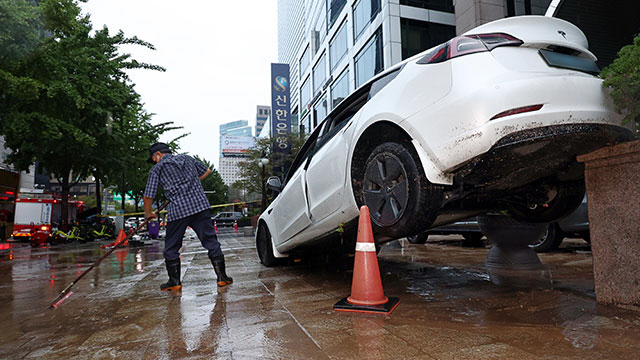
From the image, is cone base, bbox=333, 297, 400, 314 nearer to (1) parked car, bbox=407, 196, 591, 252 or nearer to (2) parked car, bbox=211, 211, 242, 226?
(1) parked car, bbox=407, 196, 591, 252

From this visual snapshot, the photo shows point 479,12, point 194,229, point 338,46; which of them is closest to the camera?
point 194,229

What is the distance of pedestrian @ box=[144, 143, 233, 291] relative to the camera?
14.1ft

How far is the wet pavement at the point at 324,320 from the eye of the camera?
2176mm

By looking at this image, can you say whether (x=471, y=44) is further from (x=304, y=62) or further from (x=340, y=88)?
(x=304, y=62)

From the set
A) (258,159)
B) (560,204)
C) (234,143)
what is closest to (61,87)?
(560,204)

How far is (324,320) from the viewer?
→ 9.17 ft

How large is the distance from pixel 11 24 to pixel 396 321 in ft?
32.8

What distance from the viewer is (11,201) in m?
23.9

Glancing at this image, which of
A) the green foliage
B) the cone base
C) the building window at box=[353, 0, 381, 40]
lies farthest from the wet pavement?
the building window at box=[353, 0, 381, 40]

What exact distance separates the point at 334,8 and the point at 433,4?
10.9 m

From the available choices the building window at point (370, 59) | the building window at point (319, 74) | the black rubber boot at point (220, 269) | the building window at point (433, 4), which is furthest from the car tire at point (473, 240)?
the building window at point (319, 74)

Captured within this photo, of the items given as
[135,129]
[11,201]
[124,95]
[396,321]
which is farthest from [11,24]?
[11,201]

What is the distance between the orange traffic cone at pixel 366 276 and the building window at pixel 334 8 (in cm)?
2797

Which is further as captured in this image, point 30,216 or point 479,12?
point 30,216
